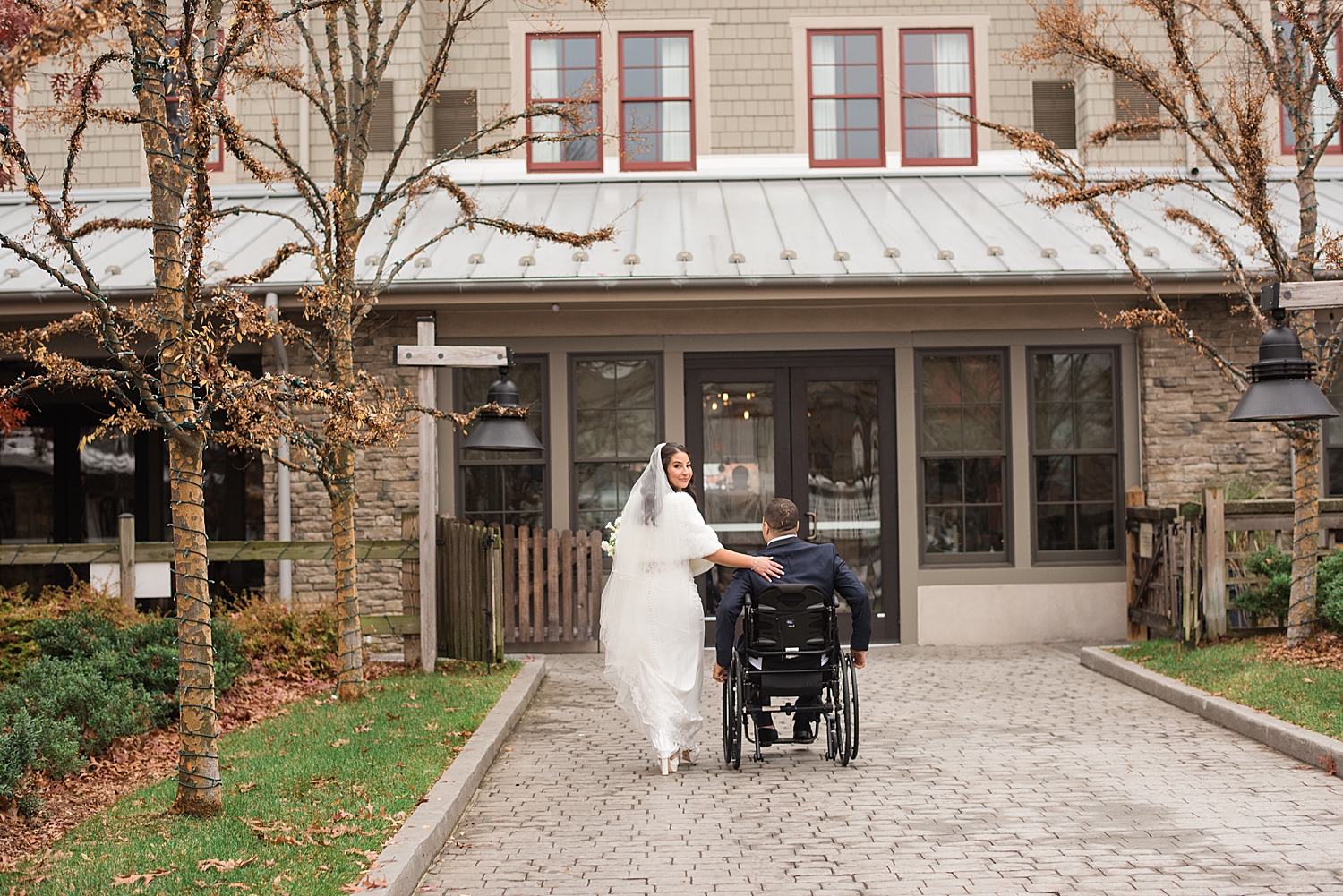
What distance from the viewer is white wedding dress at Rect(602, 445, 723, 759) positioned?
7402 mm

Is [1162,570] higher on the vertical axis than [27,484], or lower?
lower

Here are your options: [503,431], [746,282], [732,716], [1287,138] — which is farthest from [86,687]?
[1287,138]

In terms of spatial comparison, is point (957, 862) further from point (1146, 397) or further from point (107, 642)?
point (1146, 397)

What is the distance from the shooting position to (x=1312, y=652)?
9.51 meters

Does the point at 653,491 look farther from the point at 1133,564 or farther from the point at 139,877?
the point at 1133,564

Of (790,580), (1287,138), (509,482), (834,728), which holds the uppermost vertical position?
(1287,138)

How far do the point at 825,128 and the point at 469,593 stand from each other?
7.94 metres

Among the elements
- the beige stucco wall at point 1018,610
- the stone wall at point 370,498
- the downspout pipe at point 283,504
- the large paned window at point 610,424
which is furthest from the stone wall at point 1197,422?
the downspout pipe at point 283,504

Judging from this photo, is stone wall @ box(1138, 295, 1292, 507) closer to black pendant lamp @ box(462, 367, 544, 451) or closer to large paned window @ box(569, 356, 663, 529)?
large paned window @ box(569, 356, 663, 529)

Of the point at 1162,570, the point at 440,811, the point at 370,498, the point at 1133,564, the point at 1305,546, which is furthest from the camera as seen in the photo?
the point at 370,498

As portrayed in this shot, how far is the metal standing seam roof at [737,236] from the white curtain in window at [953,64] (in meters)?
1.36

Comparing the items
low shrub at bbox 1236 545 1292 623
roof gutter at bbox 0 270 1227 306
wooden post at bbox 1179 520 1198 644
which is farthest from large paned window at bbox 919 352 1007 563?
low shrub at bbox 1236 545 1292 623

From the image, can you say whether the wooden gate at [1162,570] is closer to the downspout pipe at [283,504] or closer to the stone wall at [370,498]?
the stone wall at [370,498]

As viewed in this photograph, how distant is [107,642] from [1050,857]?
647 centimetres
